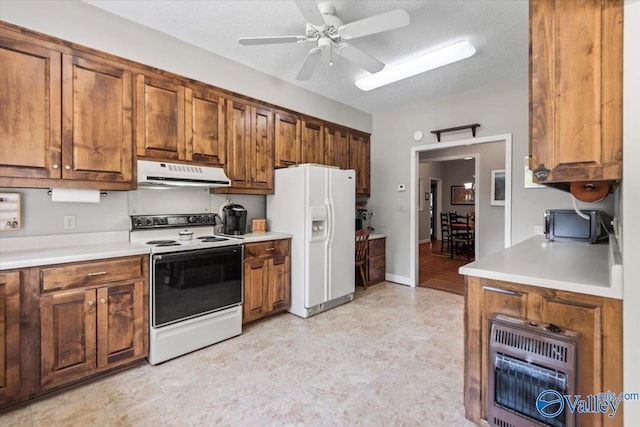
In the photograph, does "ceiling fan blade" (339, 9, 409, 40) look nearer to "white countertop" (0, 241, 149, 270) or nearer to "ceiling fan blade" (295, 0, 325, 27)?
"ceiling fan blade" (295, 0, 325, 27)

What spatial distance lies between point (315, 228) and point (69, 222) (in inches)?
84.5

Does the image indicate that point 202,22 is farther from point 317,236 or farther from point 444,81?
point 444,81

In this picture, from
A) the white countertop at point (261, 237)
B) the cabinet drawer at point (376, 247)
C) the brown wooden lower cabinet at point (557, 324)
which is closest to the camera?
the brown wooden lower cabinet at point (557, 324)

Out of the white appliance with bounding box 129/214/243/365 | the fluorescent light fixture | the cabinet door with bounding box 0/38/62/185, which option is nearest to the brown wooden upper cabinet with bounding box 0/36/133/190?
the cabinet door with bounding box 0/38/62/185

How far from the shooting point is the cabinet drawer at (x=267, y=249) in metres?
2.98

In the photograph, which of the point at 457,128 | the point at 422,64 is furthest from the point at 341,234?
the point at 457,128

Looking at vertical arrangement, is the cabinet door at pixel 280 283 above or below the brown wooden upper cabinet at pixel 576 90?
below

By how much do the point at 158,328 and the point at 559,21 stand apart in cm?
303

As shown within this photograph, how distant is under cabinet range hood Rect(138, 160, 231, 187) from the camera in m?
2.48

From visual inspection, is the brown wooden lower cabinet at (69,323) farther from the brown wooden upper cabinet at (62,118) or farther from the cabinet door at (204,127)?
the cabinet door at (204,127)

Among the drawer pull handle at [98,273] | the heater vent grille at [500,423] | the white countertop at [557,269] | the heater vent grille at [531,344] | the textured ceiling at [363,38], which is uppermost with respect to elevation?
the textured ceiling at [363,38]

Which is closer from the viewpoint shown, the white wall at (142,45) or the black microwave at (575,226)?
the white wall at (142,45)

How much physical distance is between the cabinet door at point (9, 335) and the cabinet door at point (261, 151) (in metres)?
1.99

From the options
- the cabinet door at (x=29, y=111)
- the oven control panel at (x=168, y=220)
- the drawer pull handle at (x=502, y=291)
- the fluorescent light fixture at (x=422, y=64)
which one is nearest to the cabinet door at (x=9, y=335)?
the cabinet door at (x=29, y=111)
